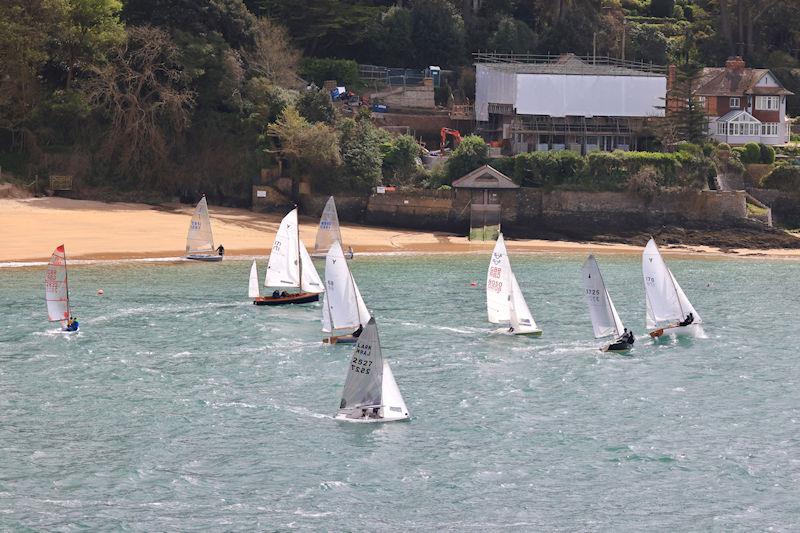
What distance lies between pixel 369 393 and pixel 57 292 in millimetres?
18809

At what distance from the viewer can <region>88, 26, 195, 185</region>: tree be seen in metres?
87.3

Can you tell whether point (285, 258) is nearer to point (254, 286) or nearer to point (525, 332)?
point (254, 286)

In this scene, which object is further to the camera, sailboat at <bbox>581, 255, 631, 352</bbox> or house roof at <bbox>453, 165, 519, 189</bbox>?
house roof at <bbox>453, 165, 519, 189</bbox>

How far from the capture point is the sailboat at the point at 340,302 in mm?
51906

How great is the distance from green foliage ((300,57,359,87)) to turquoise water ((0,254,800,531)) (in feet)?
125

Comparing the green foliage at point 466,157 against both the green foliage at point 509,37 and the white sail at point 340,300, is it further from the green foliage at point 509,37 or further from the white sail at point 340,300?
the white sail at point 340,300

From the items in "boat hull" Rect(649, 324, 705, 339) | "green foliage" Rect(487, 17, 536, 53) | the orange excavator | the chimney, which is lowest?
"boat hull" Rect(649, 324, 705, 339)

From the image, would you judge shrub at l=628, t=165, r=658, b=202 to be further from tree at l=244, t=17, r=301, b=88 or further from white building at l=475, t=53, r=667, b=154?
tree at l=244, t=17, r=301, b=88

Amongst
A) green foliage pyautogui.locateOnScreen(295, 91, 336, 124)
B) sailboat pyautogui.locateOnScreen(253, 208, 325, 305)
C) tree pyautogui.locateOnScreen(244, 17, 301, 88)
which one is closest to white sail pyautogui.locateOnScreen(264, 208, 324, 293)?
sailboat pyautogui.locateOnScreen(253, 208, 325, 305)

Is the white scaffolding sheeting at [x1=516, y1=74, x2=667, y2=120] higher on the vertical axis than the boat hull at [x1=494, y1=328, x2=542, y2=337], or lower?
higher

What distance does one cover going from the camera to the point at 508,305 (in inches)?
2194

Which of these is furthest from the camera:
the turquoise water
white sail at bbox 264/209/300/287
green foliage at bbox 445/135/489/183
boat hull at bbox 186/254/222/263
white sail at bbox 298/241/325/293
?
green foliage at bbox 445/135/489/183

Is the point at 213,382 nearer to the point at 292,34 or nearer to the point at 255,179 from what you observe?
the point at 255,179

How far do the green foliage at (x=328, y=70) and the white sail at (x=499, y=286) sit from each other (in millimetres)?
46488
